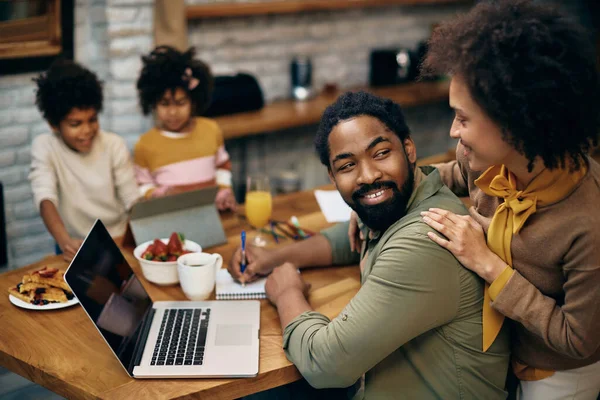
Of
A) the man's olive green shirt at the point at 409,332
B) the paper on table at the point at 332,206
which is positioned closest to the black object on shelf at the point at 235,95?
the paper on table at the point at 332,206

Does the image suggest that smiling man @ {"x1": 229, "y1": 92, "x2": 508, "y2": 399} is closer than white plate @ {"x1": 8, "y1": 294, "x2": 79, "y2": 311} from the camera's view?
Yes

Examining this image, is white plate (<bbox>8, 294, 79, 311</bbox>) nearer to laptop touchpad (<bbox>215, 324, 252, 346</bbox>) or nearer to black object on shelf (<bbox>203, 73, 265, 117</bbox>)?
laptop touchpad (<bbox>215, 324, 252, 346</bbox>)

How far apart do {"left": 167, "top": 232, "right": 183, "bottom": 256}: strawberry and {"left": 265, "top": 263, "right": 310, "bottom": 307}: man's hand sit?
28 centimetres

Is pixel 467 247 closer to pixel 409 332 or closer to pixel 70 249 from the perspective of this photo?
pixel 409 332

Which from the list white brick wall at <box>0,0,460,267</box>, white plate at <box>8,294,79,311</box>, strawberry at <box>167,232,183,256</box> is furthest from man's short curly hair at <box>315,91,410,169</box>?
white brick wall at <box>0,0,460,267</box>

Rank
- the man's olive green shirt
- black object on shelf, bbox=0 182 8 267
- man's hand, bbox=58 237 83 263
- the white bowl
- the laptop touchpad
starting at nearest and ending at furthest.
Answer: the man's olive green shirt, the laptop touchpad, the white bowl, man's hand, bbox=58 237 83 263, black object on shelf, bbox=0 182 8 267

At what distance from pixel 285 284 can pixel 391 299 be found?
0.37 meters

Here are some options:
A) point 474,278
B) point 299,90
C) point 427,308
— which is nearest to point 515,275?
point 474,278

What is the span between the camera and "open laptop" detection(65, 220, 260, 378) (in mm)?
1371

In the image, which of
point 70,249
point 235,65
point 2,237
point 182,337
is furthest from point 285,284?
point 235,65

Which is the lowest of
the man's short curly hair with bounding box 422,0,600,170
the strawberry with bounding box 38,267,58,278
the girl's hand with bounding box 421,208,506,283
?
the strawberry with bounding box 38,267,58,278

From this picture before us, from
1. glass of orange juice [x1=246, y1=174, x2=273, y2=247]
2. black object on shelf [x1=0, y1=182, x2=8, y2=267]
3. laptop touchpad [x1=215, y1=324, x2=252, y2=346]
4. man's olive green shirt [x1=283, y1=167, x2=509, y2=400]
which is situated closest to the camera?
man's olive green shirt [x1=283, y1=167, x2=509, y2=400]

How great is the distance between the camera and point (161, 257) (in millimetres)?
1754

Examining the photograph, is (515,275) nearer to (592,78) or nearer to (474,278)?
(474,278)
